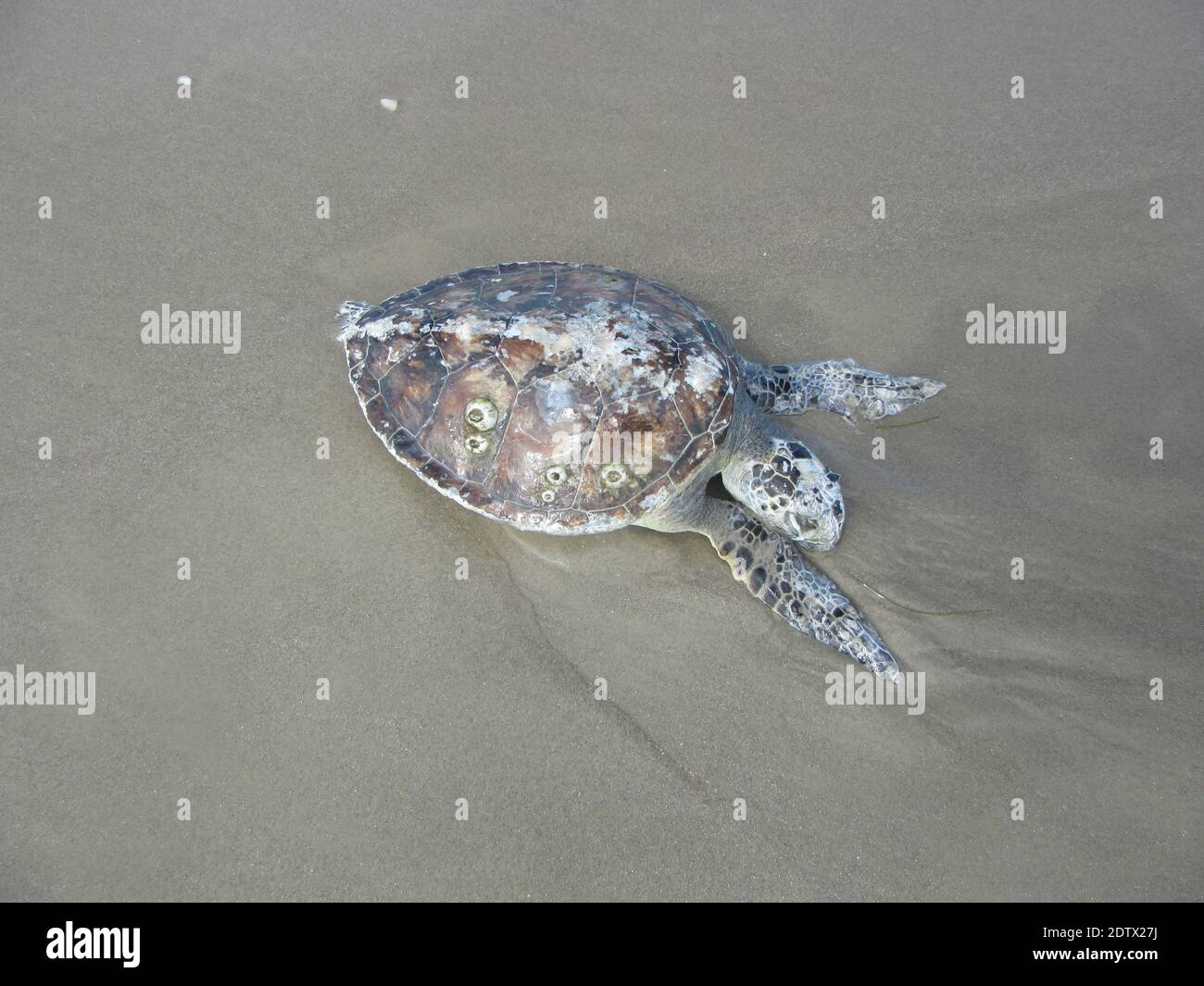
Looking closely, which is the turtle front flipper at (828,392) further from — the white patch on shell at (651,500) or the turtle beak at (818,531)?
the white patch on shell at (651,500)

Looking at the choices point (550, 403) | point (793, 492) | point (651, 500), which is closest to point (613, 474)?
point (651, 500)

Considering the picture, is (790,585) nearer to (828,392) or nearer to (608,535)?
(608,535)

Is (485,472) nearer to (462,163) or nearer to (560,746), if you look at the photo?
(560,746)

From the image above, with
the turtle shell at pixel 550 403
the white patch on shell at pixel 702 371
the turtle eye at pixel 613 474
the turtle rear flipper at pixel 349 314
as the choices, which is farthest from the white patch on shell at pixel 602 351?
the turtle rear flipper at pixel 349 314

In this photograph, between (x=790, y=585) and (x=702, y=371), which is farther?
(x=790, y=585)

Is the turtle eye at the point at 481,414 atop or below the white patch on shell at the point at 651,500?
atop

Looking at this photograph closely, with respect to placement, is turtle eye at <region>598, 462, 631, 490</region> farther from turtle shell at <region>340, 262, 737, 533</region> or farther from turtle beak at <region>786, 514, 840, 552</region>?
turtle beak at <region>786, 514, 840, 552</region>

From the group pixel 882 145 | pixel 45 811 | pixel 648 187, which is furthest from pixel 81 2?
pixel 882 145
